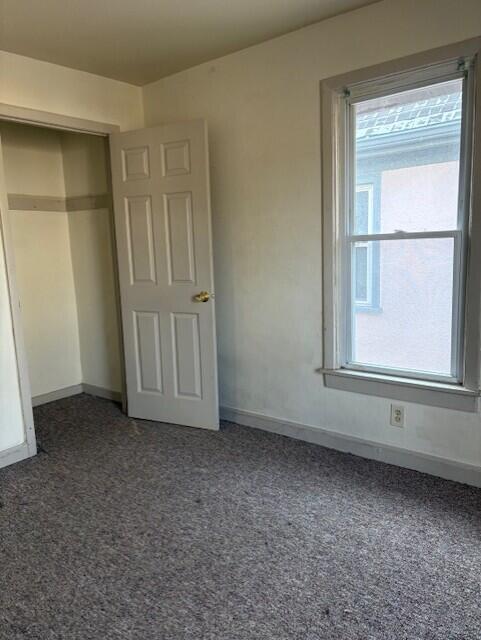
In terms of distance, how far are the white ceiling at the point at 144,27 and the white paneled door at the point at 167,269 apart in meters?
0.45

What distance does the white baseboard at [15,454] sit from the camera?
9.47ft

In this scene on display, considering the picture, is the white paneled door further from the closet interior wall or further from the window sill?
the window sill

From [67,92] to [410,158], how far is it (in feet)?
7.30

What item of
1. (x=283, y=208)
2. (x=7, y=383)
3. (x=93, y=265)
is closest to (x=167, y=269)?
(x=283, y=208)

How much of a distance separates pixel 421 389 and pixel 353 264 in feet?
2.58

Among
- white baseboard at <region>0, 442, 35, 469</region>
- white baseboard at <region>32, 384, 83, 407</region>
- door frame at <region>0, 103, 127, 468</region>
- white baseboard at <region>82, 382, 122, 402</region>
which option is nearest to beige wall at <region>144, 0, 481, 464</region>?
door frame at <region>0, 103, 127, 468</region>

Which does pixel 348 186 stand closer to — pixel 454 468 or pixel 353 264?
pixel 353 264

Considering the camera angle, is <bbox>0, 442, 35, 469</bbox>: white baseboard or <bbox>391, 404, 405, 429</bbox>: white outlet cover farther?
<bbox>0, 442, 35, 469</bbox>: white baseboard

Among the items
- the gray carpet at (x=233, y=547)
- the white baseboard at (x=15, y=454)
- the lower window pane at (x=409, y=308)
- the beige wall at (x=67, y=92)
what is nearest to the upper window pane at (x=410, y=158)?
the lower window pane at (x=409, y=308)

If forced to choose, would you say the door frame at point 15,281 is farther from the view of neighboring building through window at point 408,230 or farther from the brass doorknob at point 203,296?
the view of neighboring building through window at point 408,230

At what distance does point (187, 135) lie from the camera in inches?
121

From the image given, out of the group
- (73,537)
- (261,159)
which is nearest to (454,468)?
(73,537)

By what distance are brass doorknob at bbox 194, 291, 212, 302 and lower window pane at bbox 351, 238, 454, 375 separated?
3.09ft

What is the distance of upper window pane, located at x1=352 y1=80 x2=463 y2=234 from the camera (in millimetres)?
2373
